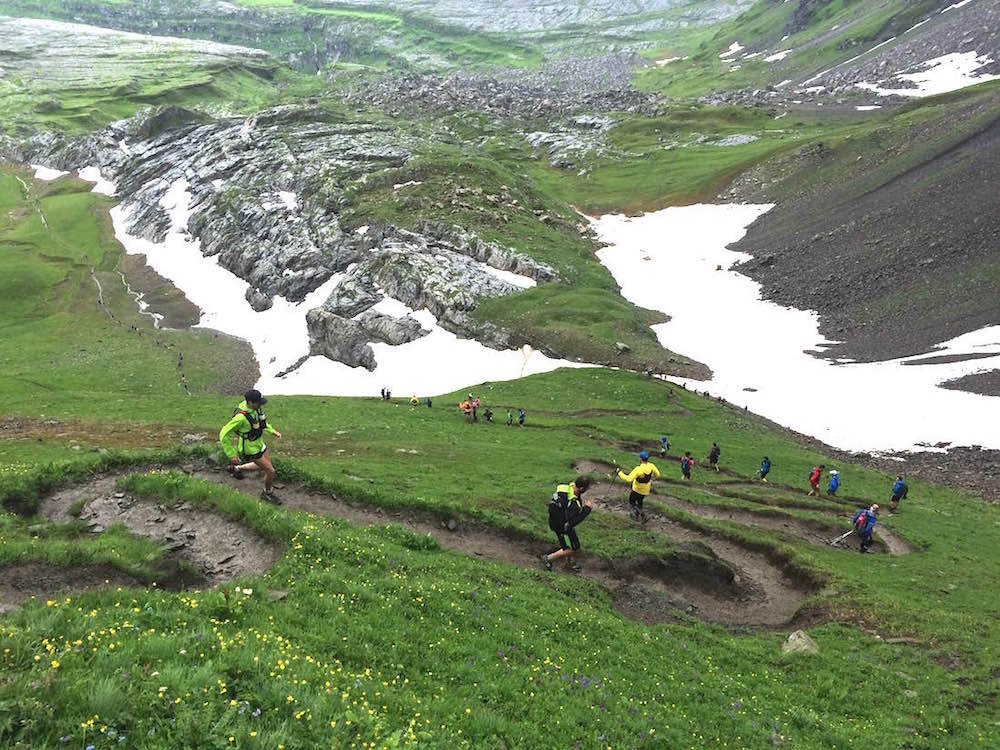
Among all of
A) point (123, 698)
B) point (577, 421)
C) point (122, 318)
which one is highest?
point (123, 698)

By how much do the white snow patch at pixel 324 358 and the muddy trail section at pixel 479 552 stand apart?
136 feet

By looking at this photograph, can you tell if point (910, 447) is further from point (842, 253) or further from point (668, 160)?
point (668, 160)

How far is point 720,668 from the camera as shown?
17.3 m

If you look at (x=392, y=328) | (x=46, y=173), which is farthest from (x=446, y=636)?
(x=46, y=173)

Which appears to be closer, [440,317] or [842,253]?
[440,317]

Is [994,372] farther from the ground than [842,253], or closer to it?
closer to it

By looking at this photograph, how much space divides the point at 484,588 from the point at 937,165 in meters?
108

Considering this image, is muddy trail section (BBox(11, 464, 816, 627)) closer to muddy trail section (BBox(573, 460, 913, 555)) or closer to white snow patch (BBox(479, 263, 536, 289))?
muddy trail section (BBox(573, 460, 913, 555))

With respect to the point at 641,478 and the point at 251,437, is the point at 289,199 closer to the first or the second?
the point at 251,437

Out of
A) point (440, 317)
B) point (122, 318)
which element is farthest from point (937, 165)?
point (122, 318)

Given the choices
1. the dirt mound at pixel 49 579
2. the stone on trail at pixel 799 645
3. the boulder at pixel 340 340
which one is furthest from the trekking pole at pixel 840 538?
the boulder at pixel 340 340

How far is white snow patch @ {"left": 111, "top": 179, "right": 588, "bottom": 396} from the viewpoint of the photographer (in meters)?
66.1

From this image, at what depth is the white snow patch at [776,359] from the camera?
49969 millimetres

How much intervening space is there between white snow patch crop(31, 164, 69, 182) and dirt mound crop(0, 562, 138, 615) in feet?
574
